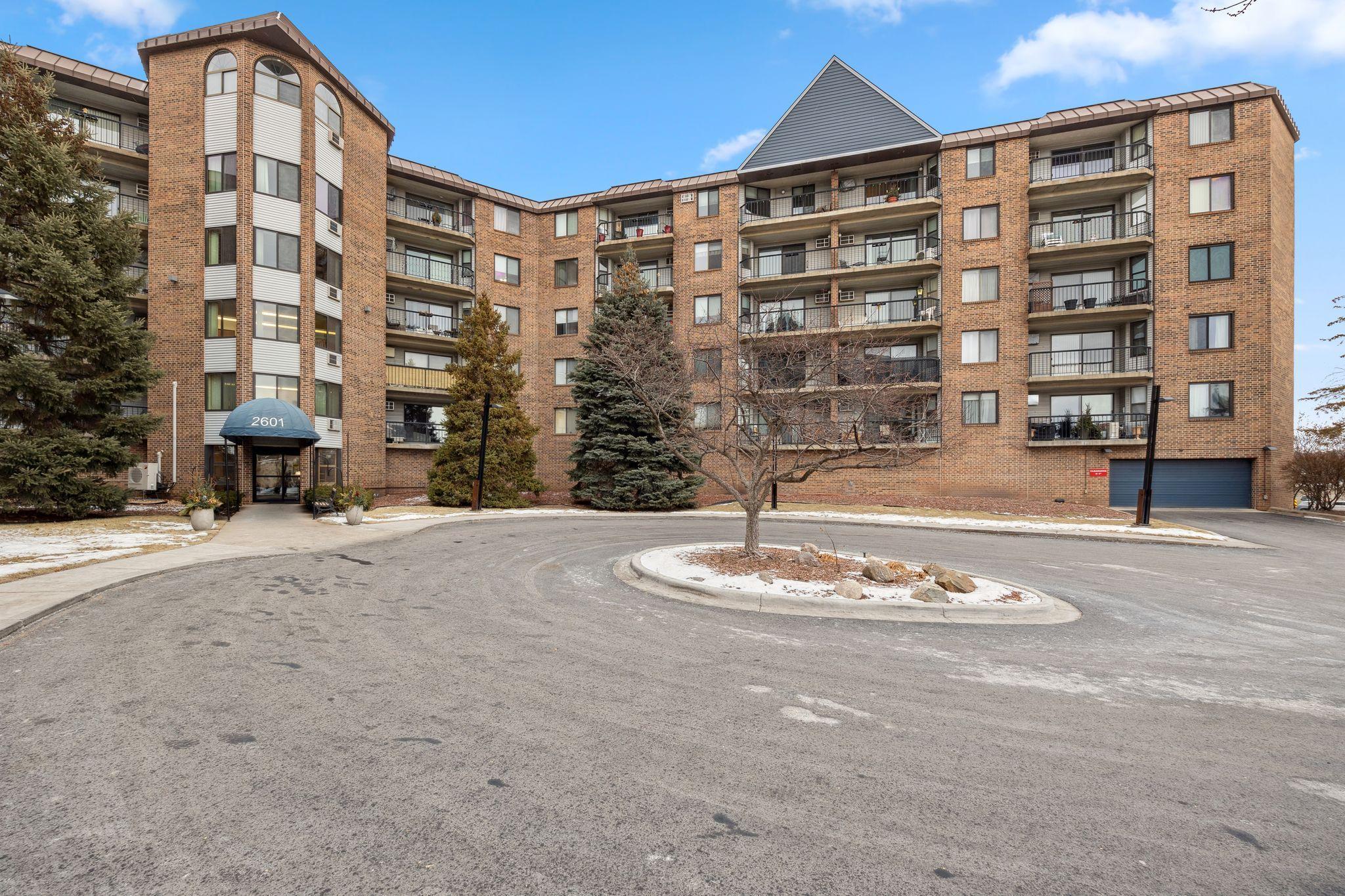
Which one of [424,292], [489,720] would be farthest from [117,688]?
[424,292]

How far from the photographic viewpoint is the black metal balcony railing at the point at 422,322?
1212 inches

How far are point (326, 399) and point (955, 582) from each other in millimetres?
25096

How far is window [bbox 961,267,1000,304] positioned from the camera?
27.9 meters

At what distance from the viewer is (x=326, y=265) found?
2536cm

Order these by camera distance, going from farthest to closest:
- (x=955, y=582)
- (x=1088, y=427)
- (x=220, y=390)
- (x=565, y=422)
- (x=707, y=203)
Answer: (x=565, y=422)
(x=707, y=203)
(x=1088, y=427)
(x=220, y=390)
(x=955, y=582)

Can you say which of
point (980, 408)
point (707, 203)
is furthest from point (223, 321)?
point (980, 408)

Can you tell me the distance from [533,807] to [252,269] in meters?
26.7

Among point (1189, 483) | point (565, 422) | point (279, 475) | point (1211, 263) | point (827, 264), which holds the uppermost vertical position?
point (827, 264)

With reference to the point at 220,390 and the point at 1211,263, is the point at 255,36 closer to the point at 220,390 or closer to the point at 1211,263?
the point at 220,390

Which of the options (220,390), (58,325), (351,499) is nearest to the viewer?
(58,325)

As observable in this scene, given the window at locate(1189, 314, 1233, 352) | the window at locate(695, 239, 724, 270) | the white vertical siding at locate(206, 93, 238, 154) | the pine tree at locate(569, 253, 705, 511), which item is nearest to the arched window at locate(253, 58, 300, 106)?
the white vertical siding at locate(206, 93, 238, 154)

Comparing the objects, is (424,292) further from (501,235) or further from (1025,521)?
(1025,521)

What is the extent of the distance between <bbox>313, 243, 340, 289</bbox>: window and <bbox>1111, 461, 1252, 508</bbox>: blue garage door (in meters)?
34.8

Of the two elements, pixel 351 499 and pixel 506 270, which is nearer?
pixel 351 499
